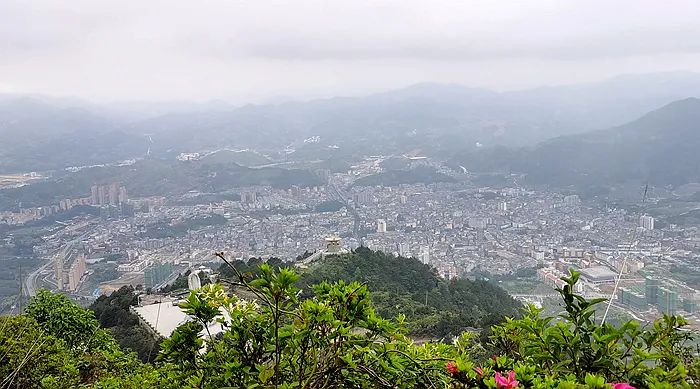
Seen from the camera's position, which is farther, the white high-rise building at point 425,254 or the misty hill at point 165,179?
the misty hill at point 165,179

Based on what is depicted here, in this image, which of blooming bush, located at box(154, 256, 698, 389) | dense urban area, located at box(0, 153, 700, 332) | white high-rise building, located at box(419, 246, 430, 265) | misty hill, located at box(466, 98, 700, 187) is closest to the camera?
blooming bush, located at box(154, 256, 698, 389)

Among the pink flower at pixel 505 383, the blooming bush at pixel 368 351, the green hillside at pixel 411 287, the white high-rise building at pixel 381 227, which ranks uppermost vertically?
the pink flower at pixel 505 383

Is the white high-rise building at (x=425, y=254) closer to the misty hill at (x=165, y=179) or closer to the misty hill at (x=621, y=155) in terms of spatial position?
the misty hill at (x=621, y=155)

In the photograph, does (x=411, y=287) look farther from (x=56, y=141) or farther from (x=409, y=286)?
(x=56, y=141)

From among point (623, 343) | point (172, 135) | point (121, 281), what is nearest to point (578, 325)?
point (623, 343)

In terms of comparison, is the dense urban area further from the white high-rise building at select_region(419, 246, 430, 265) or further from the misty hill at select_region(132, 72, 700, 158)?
the misty hill at select_region(132, 72, 700, 158)

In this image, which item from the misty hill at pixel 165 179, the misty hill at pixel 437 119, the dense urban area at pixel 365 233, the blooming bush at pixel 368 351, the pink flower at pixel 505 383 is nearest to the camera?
the pink flower at pixel 505 383

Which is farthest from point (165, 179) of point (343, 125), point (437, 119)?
point (437, 119)

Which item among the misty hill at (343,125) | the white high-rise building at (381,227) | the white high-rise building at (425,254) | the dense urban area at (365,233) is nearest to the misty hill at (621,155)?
the dense urban area at (365,233)

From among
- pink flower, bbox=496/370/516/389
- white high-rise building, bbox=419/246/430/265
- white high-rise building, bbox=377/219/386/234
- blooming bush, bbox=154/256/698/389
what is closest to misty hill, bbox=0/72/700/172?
white high-rise building, bbox=377/219/386/234
